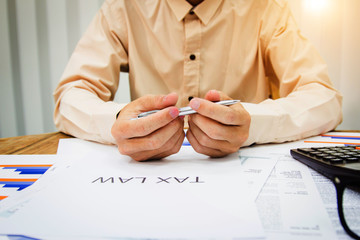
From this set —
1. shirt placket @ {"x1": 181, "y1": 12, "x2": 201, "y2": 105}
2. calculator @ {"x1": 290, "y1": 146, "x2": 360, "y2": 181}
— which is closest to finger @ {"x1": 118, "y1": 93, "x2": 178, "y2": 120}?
calculator @ {"x1": 290, "y1": 146, "x2": 360, "y2": 181}

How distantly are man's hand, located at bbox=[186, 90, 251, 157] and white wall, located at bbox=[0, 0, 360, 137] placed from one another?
1.09 metres

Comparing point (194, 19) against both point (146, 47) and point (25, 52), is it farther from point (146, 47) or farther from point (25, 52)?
point (25, 52)

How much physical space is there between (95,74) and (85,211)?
585mm

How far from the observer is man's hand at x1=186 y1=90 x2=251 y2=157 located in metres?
0.36

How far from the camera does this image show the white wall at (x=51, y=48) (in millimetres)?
1199

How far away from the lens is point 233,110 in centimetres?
37

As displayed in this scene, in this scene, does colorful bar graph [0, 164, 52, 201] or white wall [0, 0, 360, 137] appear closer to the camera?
colorful bar graph [0, 164, 52, 201]

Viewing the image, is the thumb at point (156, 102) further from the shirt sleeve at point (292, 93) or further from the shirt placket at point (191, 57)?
the shirt placket at point (191, 57)

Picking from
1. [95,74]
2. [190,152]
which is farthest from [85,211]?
[95,74]

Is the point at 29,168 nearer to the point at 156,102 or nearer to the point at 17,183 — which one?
the point at 17,183

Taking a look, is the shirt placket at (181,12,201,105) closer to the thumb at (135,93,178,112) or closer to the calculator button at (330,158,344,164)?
the thumb at (135,93,178,112)

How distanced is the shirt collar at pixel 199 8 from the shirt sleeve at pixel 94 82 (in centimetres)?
19

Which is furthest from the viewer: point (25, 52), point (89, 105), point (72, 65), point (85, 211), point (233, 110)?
point (25, 52)

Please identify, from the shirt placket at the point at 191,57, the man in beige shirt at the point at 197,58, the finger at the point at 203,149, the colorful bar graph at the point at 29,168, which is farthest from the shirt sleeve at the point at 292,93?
the colorful bar graph at the point at 29,168
